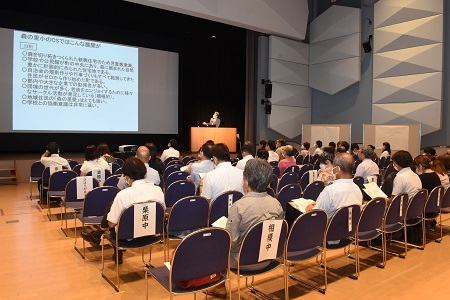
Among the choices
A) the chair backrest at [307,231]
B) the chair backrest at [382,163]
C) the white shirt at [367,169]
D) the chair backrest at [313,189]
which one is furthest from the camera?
the chair backrest at [382,163]

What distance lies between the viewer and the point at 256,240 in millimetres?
2943

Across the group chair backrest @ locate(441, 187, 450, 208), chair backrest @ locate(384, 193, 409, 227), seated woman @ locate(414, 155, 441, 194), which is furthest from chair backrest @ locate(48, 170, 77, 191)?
chair backrest @ locate(441, 187, 450, 208)

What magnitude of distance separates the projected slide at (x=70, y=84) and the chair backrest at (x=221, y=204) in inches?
346

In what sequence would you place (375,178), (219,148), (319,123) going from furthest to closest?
(319,123)
(375,178)
(219,148)

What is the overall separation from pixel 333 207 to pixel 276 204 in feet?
3.26

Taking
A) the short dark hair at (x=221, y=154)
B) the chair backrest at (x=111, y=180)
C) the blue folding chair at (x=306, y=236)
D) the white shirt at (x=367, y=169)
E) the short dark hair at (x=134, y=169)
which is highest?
the short dark hair at (x=221, y=154)

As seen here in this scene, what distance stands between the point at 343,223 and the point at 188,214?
1.63 metres

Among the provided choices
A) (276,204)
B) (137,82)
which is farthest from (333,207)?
(137,82)

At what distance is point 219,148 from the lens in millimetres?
4934

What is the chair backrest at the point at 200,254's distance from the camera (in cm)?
260

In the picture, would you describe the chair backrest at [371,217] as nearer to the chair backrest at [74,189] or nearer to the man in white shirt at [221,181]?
the man in white shirt at [221,181]

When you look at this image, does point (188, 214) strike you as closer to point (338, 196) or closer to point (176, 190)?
point (176, 190)

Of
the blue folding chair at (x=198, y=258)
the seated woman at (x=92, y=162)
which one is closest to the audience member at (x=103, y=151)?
the seated woman at (x=92, y=162)

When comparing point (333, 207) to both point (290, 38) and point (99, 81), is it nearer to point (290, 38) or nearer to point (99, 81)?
point (99, 81)
